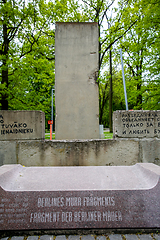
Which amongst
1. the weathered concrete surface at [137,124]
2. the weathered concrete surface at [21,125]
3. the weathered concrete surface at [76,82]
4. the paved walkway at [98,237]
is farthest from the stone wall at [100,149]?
the paved walkway at [98,237]

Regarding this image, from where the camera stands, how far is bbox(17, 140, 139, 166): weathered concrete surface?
3.98 meters

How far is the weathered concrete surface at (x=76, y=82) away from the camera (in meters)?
5.16

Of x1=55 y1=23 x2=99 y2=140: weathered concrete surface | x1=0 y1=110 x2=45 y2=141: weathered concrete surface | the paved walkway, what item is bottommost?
the paved walkway

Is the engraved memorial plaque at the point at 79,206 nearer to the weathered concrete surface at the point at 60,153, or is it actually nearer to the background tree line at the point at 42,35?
the weathered concrete surface at the point at 60,153

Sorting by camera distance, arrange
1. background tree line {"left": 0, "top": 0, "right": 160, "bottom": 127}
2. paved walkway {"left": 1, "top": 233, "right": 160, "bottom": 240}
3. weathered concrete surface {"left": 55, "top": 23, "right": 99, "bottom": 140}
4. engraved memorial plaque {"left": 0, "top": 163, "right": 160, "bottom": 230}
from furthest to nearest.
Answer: background tree line {"left": 0, "top": 0, "right": 160, "bottom": 127} → weathered concrete surface {"left": 55, "top": 23, "right": 99, "bottom": 140} → engraved memorial plaque {"left": 0, "top": 163, "right": 160, "bottom": 230} → paved walkway {"left": 1, "top": 233, "right": 160, "bottom": 240}

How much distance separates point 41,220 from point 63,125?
319 centimetres

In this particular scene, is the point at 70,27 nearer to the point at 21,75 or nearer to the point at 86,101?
the point at 86,101

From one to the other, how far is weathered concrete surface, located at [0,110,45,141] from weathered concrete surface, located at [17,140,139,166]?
23 centimetres

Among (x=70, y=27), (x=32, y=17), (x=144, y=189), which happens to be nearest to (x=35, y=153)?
(x=144, y=189)

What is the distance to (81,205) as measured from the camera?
2.28 m

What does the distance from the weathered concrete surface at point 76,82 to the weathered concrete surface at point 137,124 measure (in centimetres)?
121

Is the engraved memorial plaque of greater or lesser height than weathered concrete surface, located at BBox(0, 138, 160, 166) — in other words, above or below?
below

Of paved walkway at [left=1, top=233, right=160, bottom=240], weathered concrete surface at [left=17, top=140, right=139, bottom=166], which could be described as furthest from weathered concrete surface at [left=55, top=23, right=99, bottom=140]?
paved walkway at [left=1, top=233, right=160, bottom=240]

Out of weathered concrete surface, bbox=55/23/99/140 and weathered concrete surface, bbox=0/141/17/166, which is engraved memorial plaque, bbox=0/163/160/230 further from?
weathered concrete surface, bbox=55/23/99/140
